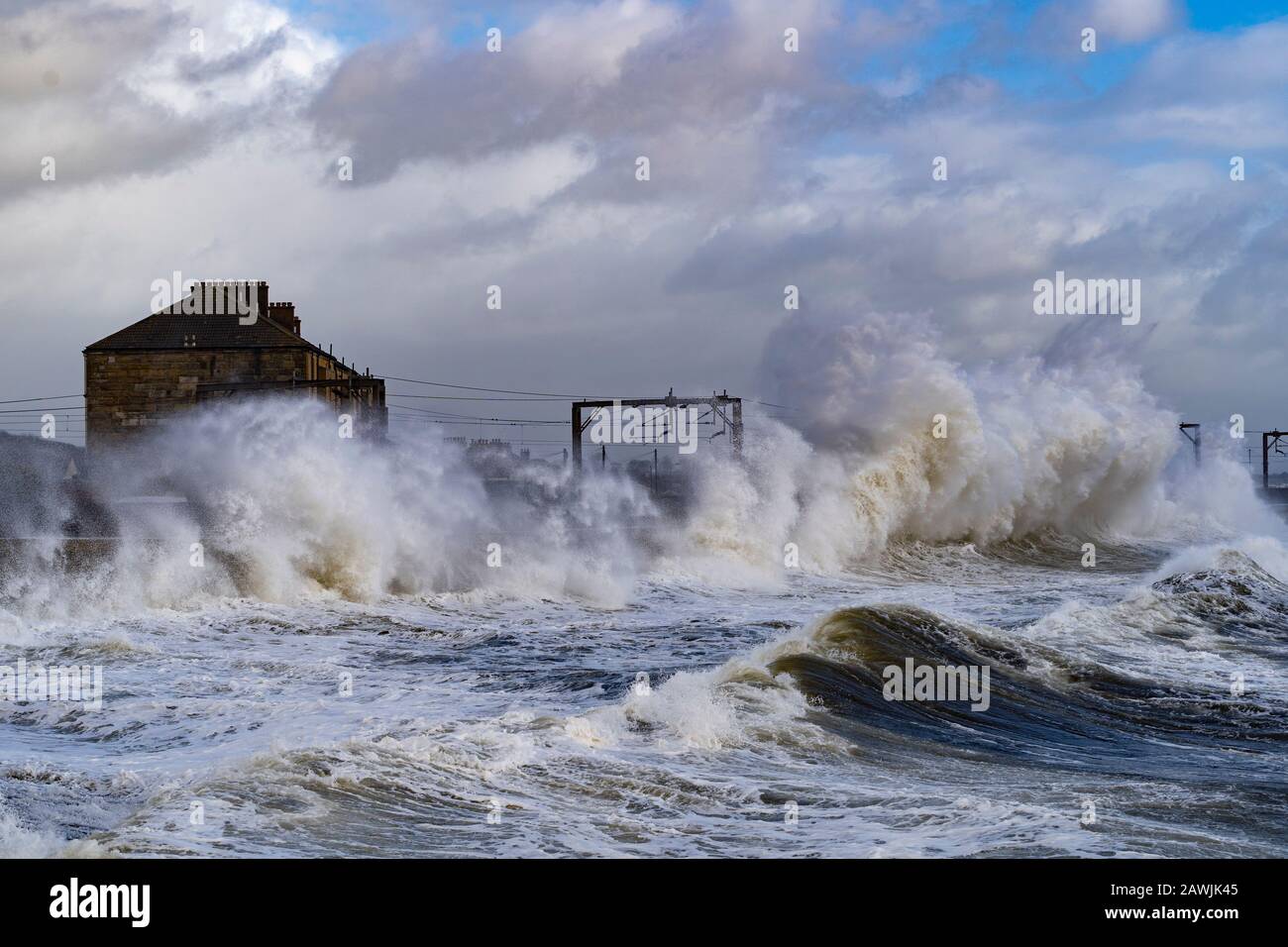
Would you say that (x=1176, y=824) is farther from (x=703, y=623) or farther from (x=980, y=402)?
(x=980, y=402)

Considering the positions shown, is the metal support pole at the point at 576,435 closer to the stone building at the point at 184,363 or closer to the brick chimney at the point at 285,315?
the stone building at the point at 184,363

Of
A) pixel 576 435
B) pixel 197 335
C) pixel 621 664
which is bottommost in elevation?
pixel 621 664

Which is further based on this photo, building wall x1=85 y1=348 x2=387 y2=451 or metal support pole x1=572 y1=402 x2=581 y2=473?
building wall x1=85 y1=348 x2=387 y2=451

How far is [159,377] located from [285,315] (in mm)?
5216

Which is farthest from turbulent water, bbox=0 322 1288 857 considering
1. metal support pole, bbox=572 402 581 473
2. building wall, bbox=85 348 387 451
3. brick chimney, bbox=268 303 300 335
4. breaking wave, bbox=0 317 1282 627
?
brick chimney, bbox=268 303 300 335

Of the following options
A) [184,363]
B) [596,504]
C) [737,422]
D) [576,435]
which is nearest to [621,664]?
[596,504]

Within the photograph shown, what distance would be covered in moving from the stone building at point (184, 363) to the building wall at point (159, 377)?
4cm

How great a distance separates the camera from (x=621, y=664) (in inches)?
555

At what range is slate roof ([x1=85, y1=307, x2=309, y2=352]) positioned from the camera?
47.6 m

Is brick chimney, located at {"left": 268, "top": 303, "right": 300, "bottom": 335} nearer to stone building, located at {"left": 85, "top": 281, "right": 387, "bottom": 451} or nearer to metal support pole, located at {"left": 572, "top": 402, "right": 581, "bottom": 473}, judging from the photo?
stone building, located at {"left": 85, "top": 281, "right": 387, "bottom": 451}

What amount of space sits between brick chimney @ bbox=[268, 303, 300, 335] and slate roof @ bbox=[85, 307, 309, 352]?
2.04 ft

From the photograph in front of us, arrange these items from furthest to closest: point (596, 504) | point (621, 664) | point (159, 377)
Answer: point (159, 377) < point (596, 504) < point (621, 664)

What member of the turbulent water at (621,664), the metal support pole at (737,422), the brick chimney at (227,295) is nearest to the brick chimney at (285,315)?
the brick chimney at (227,295)

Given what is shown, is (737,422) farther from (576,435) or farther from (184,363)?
(184,363)
